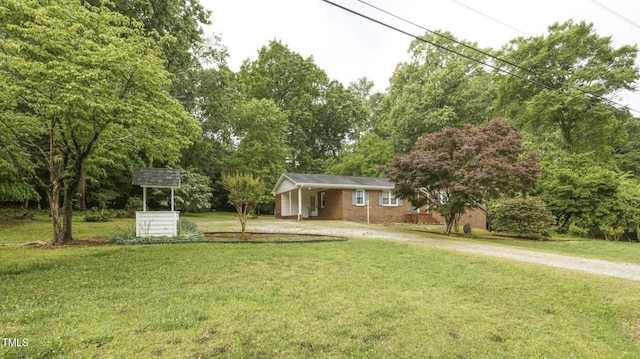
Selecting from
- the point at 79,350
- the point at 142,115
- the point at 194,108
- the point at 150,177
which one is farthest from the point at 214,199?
the point at 79,350

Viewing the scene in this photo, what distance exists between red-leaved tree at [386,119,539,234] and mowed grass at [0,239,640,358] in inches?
262

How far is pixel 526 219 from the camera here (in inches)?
611

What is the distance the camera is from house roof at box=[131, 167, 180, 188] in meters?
11.1

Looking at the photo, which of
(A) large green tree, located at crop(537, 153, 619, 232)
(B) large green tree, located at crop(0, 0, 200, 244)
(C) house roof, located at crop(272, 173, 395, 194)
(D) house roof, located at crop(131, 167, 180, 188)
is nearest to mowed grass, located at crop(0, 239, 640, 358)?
(B) large green tree, located at crop(0, 0, 200, 244)

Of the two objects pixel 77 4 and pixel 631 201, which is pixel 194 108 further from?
pixel 631 201

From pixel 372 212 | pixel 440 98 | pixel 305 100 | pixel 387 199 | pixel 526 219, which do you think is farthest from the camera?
pixel 305 100

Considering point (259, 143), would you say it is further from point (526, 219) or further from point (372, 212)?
point (526, 219)

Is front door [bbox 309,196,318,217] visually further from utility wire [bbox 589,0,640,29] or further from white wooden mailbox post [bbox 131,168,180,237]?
utility wire [bbox 589,0,640,29]

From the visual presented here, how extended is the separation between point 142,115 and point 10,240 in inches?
249

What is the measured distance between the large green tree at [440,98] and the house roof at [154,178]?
24.8m

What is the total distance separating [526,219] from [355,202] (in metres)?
10.1

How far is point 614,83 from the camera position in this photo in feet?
68.2

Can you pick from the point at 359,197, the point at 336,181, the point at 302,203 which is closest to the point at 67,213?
the point at 336,181

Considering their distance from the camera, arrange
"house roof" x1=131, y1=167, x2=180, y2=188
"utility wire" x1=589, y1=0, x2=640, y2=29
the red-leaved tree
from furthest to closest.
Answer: the red-leaved tree, "house roof" x1=131, y1=167, x2=180, y2=188, "utility wire" x1=589, y1=0, x2=640, y2=29
